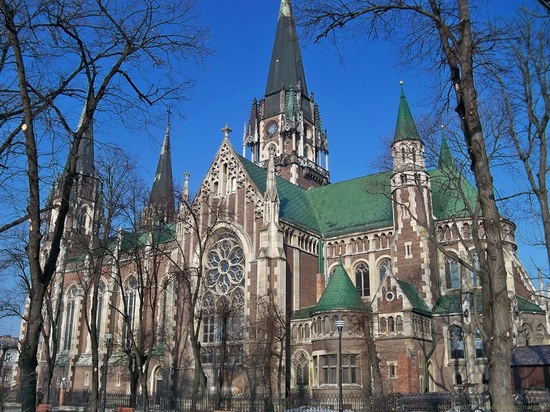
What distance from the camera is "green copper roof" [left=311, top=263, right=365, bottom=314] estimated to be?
109 ft

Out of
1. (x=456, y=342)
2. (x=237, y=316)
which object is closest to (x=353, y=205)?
(x=237, y=316)

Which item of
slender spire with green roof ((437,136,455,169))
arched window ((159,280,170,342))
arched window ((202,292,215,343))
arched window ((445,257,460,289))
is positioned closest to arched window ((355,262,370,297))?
arched window ((445,257,460,289))

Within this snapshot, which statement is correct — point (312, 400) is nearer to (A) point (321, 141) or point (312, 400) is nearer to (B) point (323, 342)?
(B) point (323, 342)

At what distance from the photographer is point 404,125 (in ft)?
130

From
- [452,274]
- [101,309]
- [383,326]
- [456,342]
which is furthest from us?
[101,309]

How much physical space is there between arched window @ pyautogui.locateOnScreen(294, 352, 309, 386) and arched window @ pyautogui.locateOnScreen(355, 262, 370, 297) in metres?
7.04

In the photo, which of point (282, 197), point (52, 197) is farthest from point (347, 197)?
point (52, 197)

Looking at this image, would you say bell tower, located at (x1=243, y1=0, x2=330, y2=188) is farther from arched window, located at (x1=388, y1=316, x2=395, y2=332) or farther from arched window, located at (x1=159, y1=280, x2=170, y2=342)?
arched window, located at (x1=388, y1=316, x2=395, y2=332)

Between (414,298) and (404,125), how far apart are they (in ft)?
41.0

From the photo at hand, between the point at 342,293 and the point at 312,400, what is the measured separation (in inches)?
282

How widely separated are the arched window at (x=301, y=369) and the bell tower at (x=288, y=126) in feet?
76.4

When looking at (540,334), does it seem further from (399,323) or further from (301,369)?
(301,369)

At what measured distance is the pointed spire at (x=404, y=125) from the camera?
39.0 meters

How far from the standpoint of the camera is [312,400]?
28797 mm
